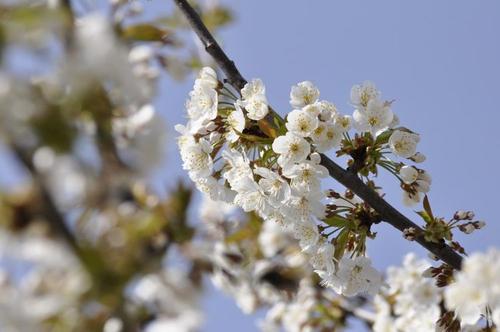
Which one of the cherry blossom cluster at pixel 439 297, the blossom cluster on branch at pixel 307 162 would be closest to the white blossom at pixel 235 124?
the blossom cluster on branch at pixel 307 162

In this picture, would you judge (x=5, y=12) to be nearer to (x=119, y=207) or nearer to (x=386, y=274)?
(x=119, y=207)

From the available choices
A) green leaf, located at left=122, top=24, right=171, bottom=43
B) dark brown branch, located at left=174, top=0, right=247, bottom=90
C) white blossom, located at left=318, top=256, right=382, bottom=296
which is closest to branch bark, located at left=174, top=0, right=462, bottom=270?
dark brown branch, located at left=174, top=0, right=247, bottom=90

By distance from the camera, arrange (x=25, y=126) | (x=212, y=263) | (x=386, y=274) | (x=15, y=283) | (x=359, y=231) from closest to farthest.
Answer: (x=25, y=126), (x=15, y=283), (x=212, y=263), (x=359, y=231), (x=386, y=274)

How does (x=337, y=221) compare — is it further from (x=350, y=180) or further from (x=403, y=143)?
(x=403, y=143)

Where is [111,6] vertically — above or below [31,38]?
above

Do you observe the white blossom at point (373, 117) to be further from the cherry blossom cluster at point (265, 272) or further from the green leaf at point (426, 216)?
the cherry blossom cluster at point (265, 272)

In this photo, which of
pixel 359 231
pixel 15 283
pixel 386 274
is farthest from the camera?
pixel 386 274

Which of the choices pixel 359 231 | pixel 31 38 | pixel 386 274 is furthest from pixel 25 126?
pixel 386 274

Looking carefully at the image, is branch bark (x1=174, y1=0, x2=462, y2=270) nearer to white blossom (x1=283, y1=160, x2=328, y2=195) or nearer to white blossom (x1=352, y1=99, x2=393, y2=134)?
white blossom (x1=283, y1=160, x2=328, y2=195)

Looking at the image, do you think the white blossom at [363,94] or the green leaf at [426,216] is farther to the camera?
the white blossom at [363,94]
